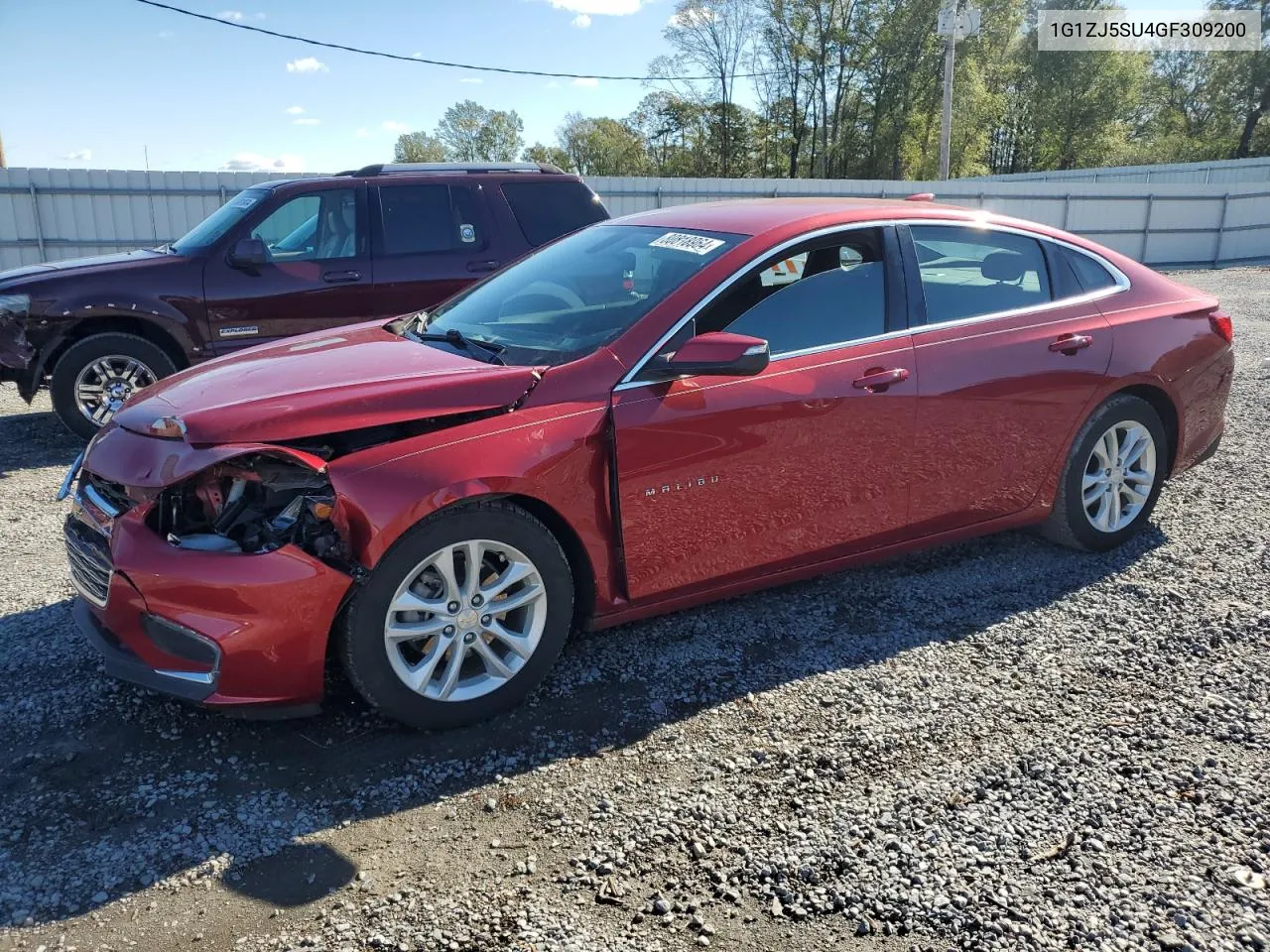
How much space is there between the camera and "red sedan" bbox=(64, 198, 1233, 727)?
2998mm

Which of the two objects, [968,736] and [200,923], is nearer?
[200,923]

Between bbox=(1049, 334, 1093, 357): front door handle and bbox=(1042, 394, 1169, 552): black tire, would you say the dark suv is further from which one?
bbox=(1042, 394, 1169, 552): black tire

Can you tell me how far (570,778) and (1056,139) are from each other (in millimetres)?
63955

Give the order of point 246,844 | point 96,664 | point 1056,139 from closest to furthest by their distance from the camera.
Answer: point 246,844
point 96,664
point 1056,139

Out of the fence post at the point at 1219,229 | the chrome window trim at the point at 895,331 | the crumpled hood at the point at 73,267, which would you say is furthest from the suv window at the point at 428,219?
the fence post at the point at 1219,229

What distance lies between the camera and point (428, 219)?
307 inches

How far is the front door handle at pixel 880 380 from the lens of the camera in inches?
152

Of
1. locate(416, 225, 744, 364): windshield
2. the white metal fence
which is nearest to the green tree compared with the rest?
the white metal fence

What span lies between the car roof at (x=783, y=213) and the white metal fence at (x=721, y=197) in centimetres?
532

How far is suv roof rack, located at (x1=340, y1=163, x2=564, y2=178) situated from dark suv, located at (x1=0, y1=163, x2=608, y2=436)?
0.06ft

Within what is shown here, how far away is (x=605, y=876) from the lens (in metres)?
2.54

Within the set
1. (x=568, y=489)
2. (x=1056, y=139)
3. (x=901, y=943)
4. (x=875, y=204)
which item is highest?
(x=1056, y=139)

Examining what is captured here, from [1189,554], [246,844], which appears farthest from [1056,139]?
[246,844]

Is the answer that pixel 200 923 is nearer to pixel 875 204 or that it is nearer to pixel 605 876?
pixel 605 876
